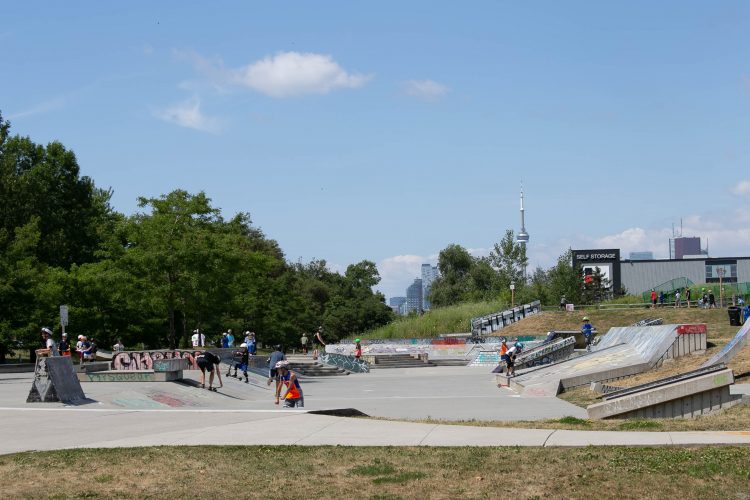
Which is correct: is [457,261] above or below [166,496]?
above

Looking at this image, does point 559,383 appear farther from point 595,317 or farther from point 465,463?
point 595,317

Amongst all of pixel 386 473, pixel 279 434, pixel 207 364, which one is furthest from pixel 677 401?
pixel 207 364

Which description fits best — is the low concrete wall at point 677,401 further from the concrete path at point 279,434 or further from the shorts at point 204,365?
the shorts at point 204,365

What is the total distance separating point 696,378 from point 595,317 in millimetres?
42851

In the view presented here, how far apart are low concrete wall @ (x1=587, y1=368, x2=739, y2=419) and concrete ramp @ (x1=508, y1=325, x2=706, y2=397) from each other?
835 cm

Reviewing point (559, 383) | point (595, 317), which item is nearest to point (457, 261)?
point (595, 317)

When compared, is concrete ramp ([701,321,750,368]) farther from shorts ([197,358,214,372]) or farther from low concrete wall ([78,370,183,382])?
low concrete wall ([78,370,183,382])

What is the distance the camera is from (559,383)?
27.0 metres

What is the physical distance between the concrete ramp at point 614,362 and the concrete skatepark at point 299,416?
0.16 metres

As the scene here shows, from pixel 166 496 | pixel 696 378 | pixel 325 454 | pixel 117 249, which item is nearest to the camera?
pixel 166 496

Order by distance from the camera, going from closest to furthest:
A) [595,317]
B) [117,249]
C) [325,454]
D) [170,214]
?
[325,454], [117,249], [170,214], [595,317]

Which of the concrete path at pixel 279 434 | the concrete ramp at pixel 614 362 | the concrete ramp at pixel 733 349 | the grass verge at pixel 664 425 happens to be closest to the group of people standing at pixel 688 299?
the concrete ramp at pixel 614 362

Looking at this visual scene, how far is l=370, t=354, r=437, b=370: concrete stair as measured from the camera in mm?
50875

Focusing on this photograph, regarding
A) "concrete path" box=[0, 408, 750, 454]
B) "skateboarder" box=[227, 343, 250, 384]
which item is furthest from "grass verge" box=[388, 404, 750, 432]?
"skateboarder" box=[227, 343, 250, 384]
